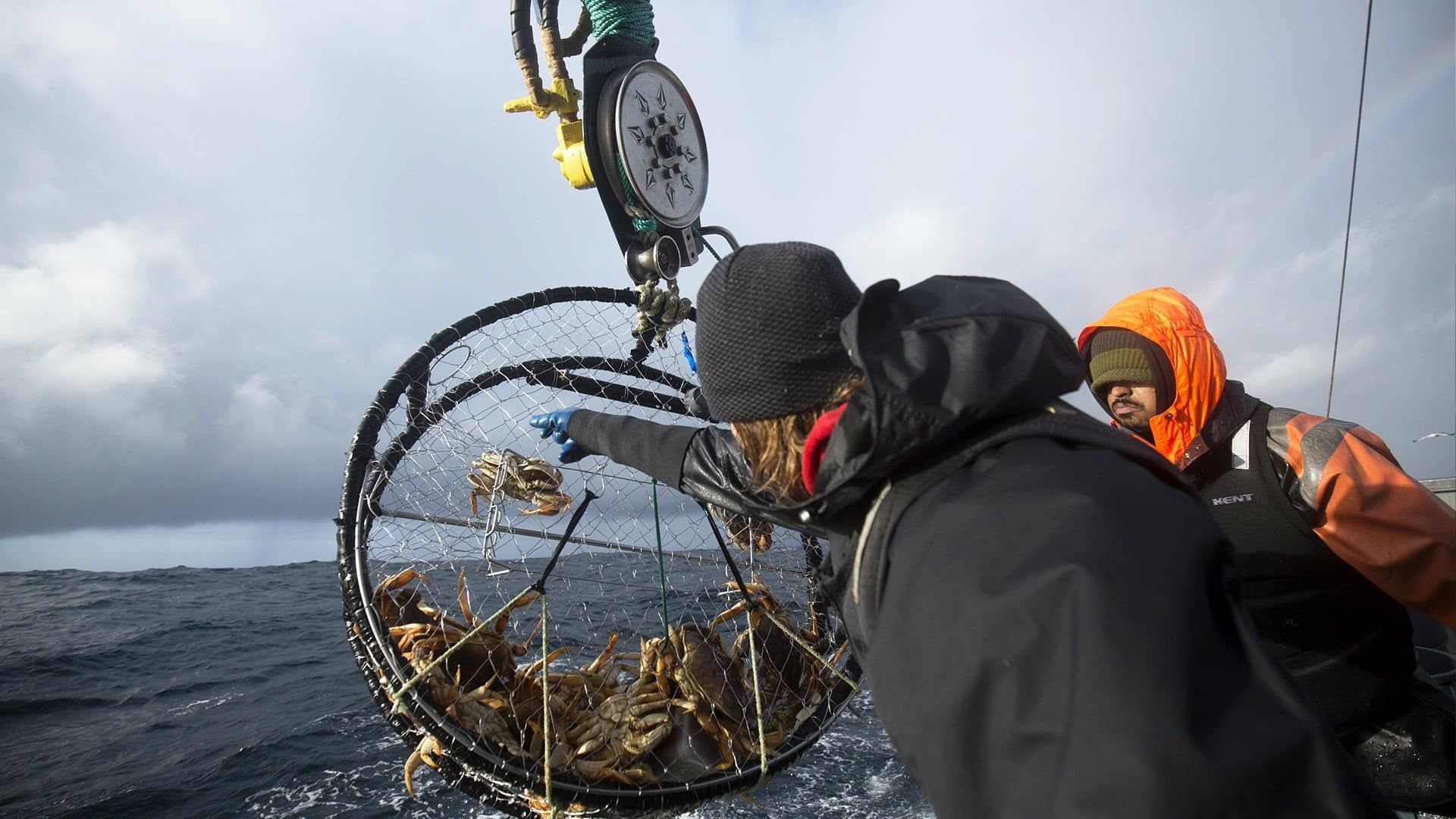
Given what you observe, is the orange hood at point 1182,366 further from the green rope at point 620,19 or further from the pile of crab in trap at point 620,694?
the green rope at point 620,19

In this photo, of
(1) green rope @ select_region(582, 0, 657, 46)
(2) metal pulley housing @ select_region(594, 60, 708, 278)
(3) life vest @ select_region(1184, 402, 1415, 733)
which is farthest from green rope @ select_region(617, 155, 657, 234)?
(3) life vest @ select_region(1184, 402, 1415, 733)

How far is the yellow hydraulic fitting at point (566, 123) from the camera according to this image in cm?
305

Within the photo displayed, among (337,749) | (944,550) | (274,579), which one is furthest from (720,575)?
(274,579)

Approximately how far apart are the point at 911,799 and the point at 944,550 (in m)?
4.85

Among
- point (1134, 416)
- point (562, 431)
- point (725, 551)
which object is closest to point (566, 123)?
point (562, 431)

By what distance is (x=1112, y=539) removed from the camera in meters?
0.69

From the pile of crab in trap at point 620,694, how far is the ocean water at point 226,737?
0.33 m

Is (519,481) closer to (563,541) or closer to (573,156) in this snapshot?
(563,541)

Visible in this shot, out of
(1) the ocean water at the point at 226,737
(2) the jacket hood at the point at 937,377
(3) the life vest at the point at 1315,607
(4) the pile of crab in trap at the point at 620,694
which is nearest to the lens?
(2) the jacket hood at the point at 937,377

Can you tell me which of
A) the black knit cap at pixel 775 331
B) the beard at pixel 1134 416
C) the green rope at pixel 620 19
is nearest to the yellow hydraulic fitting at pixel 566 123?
the green rope at pixel 620 19

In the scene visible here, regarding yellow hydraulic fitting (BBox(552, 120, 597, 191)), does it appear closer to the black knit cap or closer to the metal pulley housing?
the metal pulley housing

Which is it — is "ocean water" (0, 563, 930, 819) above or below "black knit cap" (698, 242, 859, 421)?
below

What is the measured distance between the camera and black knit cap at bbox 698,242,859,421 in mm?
1080

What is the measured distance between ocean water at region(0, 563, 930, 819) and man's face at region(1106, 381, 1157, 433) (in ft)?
7.11
